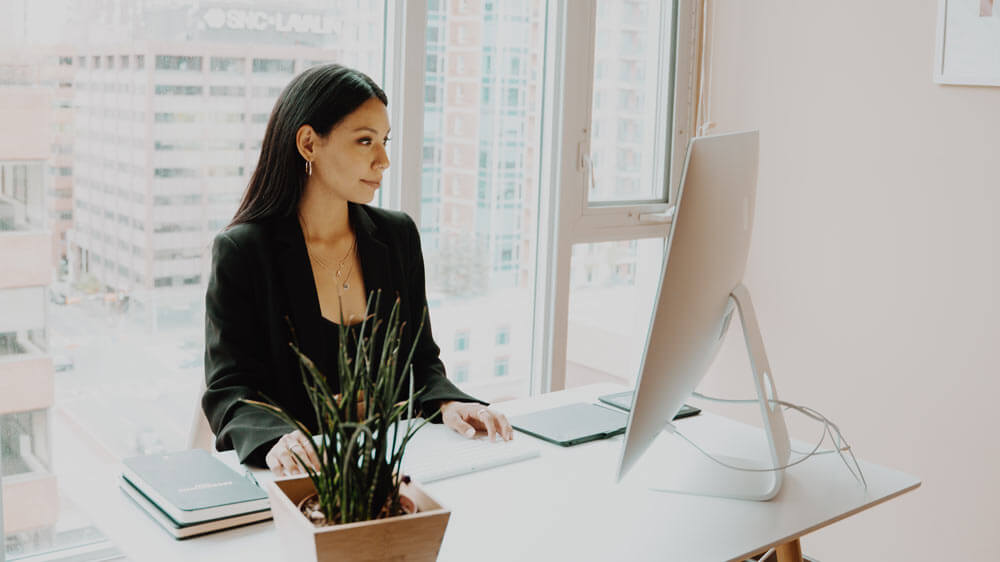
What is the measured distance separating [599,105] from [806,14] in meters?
0.68

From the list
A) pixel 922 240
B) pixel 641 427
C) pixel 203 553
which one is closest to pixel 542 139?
pixel 922 240

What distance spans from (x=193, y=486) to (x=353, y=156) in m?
0.81

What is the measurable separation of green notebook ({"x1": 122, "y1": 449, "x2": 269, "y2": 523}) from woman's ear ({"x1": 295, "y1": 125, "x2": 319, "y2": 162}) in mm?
683

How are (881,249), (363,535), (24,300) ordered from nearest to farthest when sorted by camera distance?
(363,535), (24,300), (881,249)

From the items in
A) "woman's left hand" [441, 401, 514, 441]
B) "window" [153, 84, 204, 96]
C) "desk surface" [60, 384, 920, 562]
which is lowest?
"desk surface" [60, 384, 920, 562]

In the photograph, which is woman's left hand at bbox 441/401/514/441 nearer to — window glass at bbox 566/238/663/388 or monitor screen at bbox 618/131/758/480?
monitor screen at bbox 618/131/758/480

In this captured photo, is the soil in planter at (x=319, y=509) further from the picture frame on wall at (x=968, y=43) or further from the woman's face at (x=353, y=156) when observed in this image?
the picture frame on wall at (x=968, y=43)

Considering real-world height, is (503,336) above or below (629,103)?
below

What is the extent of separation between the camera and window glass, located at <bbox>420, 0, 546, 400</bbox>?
112 inches

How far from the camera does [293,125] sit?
6.69ft

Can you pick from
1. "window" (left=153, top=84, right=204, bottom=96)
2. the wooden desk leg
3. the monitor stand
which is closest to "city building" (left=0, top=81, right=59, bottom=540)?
"window" (left=153, top=84, right=204, bottom=96)

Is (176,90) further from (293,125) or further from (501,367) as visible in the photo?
(501,367)

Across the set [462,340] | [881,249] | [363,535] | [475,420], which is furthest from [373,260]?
[881,249]

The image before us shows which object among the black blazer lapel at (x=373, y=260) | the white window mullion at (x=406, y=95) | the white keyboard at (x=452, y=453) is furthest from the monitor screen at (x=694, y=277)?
the white window mullion at (x=406, y=95)
